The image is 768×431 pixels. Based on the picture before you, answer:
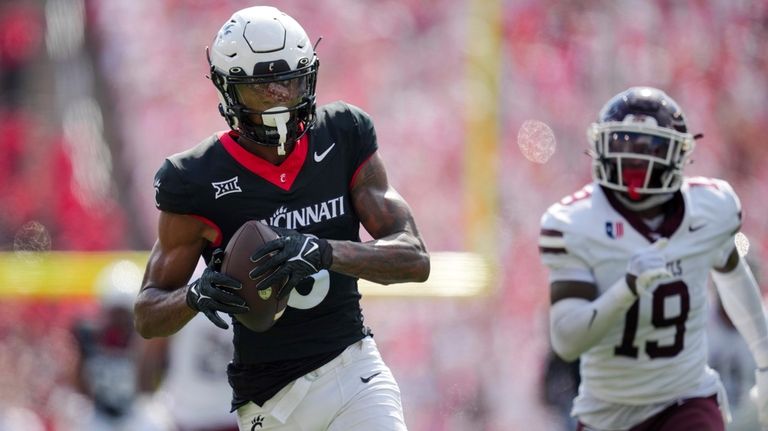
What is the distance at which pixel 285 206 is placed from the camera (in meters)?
3.61

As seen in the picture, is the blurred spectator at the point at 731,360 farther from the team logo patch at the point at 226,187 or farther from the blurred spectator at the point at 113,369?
the team logo patch at the point at 226,187

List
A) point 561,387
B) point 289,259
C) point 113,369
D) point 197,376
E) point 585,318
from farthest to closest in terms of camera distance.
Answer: point 113,369, point 561,387, point 197,376, point 585,318, point 289,259

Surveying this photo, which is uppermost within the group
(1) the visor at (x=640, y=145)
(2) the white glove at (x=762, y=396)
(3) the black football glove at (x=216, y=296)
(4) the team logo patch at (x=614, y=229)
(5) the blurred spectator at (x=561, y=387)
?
(1) the visor at (x=640, y=145)

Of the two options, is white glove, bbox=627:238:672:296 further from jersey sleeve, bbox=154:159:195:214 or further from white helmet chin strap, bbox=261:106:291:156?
jersey sleeve, bbox=154:159:195:214

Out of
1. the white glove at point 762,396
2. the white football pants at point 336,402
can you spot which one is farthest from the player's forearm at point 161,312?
the white glove at point 762,396

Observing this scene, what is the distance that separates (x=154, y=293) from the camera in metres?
3.60

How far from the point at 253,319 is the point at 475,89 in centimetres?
556

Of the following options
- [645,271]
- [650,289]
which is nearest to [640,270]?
[645,271]

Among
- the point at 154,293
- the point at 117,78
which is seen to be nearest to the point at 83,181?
the point at 117,78

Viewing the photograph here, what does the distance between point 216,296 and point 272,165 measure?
485mm

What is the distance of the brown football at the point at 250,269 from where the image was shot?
3322 mm

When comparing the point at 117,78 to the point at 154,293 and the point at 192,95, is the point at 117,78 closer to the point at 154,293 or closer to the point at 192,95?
the point at 192,95

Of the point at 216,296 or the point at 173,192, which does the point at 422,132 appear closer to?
the point at 173,192

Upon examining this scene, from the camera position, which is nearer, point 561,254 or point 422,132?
point 561,254
